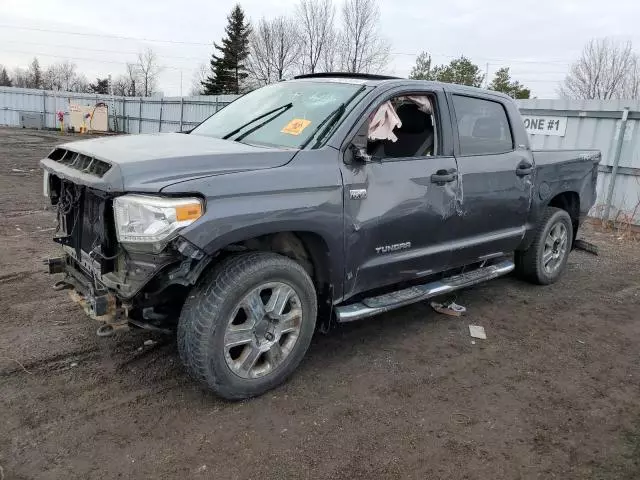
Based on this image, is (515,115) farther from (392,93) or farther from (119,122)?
(119,122)

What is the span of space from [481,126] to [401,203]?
1401mm

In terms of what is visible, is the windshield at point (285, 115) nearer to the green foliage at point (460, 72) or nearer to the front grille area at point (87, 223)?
the front grille area at point (87, 223)

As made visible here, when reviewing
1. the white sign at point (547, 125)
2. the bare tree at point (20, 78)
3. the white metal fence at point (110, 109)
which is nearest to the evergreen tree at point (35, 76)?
the bare tree at point (20, 78)

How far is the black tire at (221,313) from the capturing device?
2939mm

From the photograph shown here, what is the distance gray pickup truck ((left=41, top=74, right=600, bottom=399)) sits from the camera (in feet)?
9.39

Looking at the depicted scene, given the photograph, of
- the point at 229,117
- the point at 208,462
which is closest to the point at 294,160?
the point at 229,117

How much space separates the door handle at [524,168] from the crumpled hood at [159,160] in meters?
2.45

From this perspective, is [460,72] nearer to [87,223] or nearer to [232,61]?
[232,61]

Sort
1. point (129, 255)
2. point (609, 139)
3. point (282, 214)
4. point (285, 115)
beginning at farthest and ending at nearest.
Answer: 1. point (609, 139)
2. point (285, 115)
3. point (282, 214)
4. point (129, 255)

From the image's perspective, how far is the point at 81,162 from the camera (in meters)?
3.22

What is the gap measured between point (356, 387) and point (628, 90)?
130 feet

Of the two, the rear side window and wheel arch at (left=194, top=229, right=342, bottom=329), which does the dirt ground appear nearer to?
wheel arch at (left=194, top=229, right=342, bottom=329)

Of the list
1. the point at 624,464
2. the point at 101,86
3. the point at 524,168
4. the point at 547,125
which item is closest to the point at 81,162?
the point at 624,464

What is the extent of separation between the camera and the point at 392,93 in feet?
12.5
